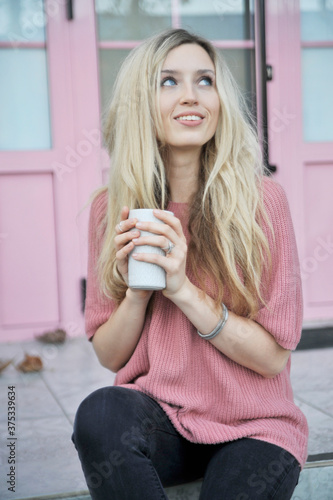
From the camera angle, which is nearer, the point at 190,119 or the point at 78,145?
the point at 190,119

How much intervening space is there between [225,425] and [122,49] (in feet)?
6.98

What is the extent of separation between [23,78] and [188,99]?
1.83 metres

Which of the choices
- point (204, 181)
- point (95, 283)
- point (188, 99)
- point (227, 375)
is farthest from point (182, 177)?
point (227, 375)

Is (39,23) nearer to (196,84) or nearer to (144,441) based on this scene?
(196,84)

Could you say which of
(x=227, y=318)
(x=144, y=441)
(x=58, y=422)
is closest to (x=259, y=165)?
(x=227, y=318)

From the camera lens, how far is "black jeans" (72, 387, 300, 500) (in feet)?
3.53

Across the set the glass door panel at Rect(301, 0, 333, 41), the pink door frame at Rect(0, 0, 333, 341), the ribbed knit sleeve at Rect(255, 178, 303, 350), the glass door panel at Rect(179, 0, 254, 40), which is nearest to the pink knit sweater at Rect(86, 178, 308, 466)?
the ribbed knit sleeve at Rect(255, 178, 303, 350)

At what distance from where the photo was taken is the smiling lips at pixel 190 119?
1.30 meters

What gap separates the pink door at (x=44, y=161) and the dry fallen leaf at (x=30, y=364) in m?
0.36

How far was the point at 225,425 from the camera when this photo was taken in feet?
3.99

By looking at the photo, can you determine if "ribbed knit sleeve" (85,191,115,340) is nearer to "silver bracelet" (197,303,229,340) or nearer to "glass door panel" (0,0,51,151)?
"silver bracelet" (197,303,229,340)

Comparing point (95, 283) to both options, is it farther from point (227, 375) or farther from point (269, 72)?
point (269, 72)

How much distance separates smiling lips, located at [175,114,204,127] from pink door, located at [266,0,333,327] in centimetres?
171

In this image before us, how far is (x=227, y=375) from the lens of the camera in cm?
125
